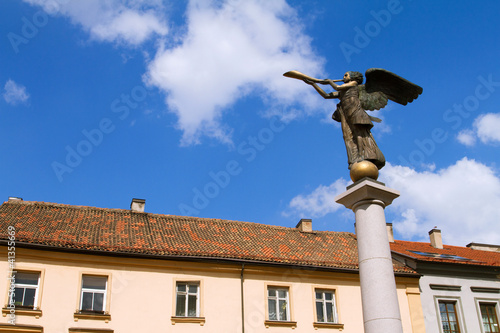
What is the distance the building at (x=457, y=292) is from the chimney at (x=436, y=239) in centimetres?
448

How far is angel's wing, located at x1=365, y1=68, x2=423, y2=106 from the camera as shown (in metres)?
12.3

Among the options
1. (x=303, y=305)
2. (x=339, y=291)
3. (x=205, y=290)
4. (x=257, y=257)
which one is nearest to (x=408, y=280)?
(x=339, y=291)

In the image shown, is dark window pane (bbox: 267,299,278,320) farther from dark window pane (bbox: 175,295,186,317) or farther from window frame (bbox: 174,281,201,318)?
dark window pane (bbox: 175,295,186,317)

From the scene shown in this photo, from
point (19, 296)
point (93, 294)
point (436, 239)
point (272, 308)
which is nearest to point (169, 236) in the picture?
point (93, 294)

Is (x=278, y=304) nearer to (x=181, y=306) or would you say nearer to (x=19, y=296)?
(x=181, y=306)

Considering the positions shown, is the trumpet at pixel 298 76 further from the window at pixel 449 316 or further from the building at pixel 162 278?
the window at pixel 449 316

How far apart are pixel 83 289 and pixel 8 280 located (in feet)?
8.32

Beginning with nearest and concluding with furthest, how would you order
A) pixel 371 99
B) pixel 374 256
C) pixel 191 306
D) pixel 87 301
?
pixel 374 256 < pixel 371 99 < pixel 87 301 < pixel 191 306

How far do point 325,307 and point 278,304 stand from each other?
79.3 inches

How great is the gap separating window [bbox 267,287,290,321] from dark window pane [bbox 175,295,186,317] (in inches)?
133

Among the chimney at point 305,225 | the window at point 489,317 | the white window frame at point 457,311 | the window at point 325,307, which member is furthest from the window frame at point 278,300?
the window at point 489,317

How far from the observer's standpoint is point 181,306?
20.4m

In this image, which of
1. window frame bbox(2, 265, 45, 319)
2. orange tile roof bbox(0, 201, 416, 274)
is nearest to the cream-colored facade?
window frame bbox(2, 265, 45, 319)

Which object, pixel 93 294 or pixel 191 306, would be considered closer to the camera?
pixel 93 294
